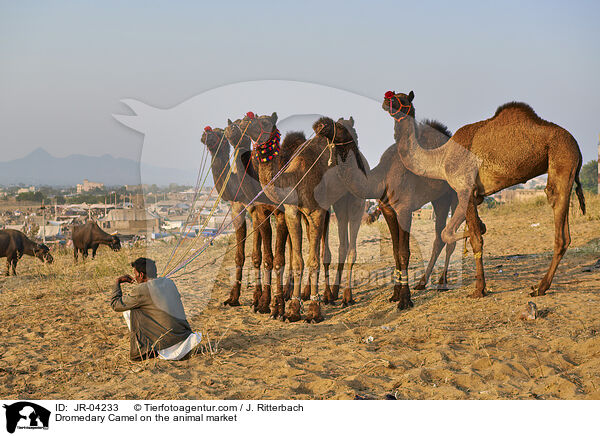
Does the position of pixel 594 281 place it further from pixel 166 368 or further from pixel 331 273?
pixel 166 368

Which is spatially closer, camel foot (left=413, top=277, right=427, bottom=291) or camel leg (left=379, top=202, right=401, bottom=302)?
camel leg (left=379, top=202, right=401, bottom=302)

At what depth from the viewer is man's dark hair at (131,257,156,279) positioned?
5.66 m

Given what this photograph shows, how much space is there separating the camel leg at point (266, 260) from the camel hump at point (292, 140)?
1113 mm

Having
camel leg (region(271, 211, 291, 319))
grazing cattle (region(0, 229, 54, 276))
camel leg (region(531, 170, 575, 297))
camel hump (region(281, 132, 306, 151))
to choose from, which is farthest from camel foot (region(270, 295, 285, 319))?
grazing cattle (region(0, 229, 54, 276))

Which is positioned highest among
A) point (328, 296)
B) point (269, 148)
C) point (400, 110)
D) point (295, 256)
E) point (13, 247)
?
point (400, 110)

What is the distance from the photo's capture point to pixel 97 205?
2578 cm

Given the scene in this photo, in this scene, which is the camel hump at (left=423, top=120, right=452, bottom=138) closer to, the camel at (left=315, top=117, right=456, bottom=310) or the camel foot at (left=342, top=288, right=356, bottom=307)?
the camel at (left=315, top=117, right=456, bottom=310)

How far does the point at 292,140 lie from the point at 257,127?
89cm

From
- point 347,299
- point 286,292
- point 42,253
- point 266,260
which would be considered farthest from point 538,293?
point 42,253

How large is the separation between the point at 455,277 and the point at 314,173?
12.3 feet

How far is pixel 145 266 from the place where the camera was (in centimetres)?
571

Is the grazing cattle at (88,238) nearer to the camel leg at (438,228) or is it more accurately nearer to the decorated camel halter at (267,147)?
the decorated camel halter at (267,147)
